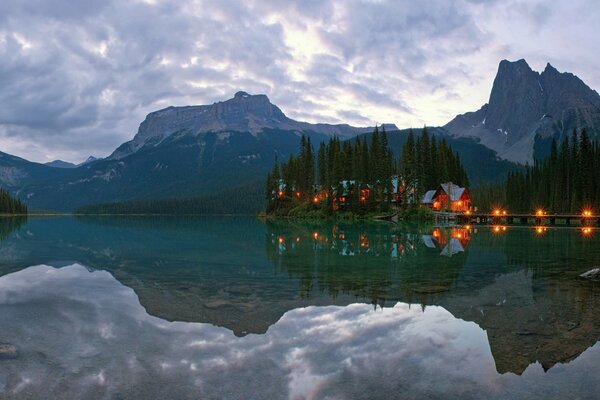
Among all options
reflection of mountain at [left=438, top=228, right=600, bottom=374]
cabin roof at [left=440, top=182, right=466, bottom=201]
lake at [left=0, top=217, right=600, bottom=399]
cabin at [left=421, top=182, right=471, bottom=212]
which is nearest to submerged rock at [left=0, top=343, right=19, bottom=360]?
lake at [left=0, top=217, right=600, bottom=399]

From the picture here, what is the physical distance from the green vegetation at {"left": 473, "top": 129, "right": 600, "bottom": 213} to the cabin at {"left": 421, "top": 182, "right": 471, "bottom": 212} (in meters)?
18.4

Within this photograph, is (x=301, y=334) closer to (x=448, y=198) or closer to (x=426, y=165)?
(x=448, y=198)

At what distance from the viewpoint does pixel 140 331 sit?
553 inches

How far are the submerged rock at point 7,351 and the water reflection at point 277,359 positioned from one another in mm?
168

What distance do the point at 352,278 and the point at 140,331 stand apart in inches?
500

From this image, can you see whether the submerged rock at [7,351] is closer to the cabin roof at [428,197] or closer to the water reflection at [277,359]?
the water reflection at [277,359]

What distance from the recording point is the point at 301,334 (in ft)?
45.0

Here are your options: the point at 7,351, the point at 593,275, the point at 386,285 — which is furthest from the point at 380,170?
the point at 7,351

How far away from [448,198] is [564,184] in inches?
1122

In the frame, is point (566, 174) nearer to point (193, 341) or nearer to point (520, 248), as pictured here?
point (520, 248)

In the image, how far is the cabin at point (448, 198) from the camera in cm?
12138

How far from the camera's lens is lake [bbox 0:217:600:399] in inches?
390

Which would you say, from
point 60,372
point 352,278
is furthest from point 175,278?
point 60,372

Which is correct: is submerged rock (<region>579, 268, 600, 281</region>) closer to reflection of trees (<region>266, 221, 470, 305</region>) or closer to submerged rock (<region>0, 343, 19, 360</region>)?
reflection of trees (<region>266, 221, 470, 305</region>)
